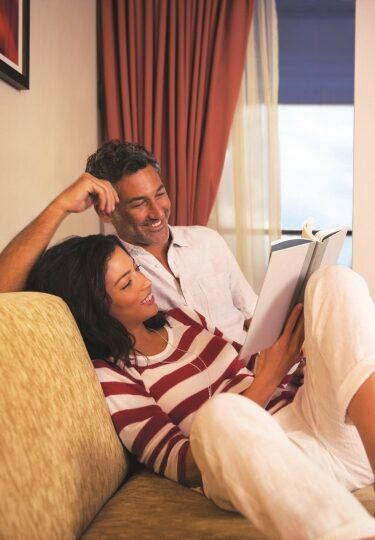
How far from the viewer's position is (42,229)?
61.4 inches

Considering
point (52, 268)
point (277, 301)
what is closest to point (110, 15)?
point (52, 268)

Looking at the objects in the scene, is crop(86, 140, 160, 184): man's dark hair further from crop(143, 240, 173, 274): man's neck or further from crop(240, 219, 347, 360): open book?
crop(240, 219, 347, 360): open book

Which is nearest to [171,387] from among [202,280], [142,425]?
[142,425]

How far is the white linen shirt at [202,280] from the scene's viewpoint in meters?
2.18

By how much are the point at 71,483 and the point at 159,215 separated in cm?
127

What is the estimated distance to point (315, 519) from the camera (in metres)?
0.79

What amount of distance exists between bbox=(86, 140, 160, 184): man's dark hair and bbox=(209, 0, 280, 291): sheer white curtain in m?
1.27

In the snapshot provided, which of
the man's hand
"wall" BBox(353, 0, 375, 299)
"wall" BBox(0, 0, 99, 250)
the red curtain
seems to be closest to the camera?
the man's hand

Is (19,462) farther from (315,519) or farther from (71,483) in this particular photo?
(315,519)

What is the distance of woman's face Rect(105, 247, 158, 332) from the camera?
147cm

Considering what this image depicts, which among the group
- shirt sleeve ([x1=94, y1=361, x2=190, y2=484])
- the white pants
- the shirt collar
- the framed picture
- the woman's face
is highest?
the framed picture

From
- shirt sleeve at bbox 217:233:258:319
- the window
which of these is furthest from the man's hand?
the window

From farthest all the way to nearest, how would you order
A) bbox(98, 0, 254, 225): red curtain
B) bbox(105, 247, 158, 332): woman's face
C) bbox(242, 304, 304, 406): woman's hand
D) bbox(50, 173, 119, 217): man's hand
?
bbox(98, 0, 254, 225): red curtain
bbox(50, 173, 119, 217): man's hand
bbox(105, 247, 158, 332): woman's face
bbox(242, 304, 304, 406): woman's hand

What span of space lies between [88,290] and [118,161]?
888 mm
